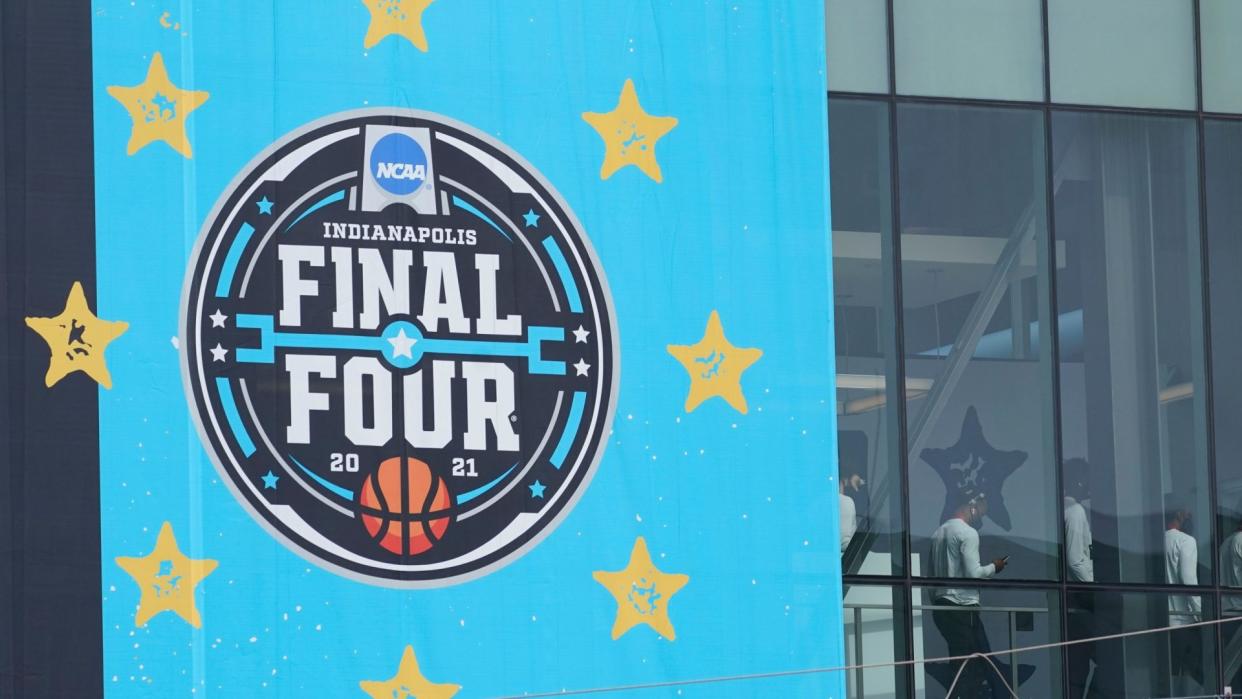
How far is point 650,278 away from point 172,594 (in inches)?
159

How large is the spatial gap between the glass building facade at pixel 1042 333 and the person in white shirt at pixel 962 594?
0.02 m

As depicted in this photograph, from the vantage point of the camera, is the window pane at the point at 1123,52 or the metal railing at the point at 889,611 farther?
the window pane at the point at 1123,52

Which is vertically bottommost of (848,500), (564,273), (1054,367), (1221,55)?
(848,500)

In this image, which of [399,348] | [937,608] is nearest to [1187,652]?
[937,608]

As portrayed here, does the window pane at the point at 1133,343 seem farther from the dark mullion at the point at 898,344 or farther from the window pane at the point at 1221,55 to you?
the dark mullion at the point at 898,344

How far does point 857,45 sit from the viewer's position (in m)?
15.8

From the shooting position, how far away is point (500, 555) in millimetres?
14469

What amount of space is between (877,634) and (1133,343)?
10.3 ft

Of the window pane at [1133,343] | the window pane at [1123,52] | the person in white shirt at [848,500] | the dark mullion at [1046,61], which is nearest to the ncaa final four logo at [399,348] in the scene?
the person in white shirt at [848,500]

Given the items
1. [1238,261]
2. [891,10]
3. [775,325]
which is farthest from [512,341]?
[1238,261]

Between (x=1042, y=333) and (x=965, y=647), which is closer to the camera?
(x=965, y=647)

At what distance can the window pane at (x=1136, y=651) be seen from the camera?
15.6 meters

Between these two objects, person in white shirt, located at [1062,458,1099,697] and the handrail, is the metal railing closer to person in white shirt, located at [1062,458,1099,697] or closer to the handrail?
the handrail

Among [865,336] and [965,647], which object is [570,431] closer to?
[865,336]
